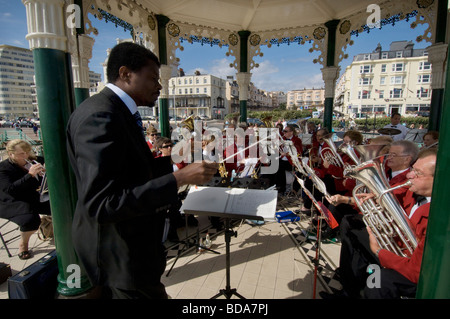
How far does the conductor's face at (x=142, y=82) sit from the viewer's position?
1.47m

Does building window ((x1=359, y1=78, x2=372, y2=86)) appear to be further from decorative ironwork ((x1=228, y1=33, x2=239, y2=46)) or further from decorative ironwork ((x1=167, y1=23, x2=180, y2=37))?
decorative ironwork ((x1=167, y1=23, x2=180, y2=37))

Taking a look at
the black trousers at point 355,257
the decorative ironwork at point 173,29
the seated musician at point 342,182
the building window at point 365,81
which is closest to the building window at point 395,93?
the building window at point 365,81

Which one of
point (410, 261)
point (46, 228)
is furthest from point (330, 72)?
point (46, 228)

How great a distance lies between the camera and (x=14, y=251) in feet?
13.4

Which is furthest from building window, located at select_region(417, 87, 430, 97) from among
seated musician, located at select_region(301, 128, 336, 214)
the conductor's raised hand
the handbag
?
the handbag

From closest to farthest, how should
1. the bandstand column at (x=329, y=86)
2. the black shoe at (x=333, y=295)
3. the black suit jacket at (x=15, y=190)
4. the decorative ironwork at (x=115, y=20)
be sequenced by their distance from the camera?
the black shoe at (x=333, y=295), the black suit jacket at (x=15, y=190), the decorative ironwork at (x=115, y=20), the bandstand column at (x=329, y=86)

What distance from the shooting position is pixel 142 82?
1.49 meters

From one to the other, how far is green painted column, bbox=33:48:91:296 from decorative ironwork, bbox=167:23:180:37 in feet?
19.3

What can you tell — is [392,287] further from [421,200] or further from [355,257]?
[421,200]

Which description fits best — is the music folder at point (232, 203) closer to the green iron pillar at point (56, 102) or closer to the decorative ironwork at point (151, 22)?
the green iron pillar at point (56, 102)

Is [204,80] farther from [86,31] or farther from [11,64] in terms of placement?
[86,31]

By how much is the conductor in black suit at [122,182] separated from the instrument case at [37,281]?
186cm
